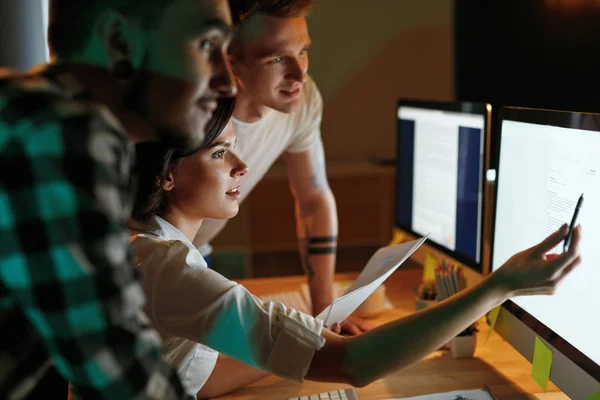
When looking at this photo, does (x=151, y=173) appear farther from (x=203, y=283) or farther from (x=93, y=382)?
(x=93, y=382)

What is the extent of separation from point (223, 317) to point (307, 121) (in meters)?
1.06

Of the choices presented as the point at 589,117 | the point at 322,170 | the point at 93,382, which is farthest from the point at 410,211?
the point at 93,382

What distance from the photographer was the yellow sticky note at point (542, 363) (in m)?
1.09

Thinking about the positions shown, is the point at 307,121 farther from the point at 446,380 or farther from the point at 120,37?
the point at 120,37

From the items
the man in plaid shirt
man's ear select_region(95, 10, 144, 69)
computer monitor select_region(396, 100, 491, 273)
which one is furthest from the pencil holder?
man's ear select_region(95, 10, 144, 69)

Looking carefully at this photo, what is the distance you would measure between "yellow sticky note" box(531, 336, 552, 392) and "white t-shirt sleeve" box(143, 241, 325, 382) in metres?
0.47

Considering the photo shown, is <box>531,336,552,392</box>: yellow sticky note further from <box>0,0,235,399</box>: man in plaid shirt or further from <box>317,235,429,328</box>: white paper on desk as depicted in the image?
<box>0,0,235,399</box>: man in plaid shirt

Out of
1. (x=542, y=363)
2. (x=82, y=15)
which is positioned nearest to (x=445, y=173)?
(x=542, y=363)

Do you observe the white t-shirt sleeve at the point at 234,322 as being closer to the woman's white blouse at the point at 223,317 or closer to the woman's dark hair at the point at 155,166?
the woman's white blouse at the point at 223,317

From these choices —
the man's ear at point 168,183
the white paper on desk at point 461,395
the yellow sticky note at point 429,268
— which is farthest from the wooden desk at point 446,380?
the man's ear at point 168,183

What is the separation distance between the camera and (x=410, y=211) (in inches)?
71.4

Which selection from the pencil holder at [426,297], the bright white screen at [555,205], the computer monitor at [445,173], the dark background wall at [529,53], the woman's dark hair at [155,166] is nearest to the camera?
the bright white screen at [555,205]

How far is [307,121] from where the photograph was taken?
1848 mm

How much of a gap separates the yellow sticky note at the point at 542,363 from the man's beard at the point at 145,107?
2.51ft
